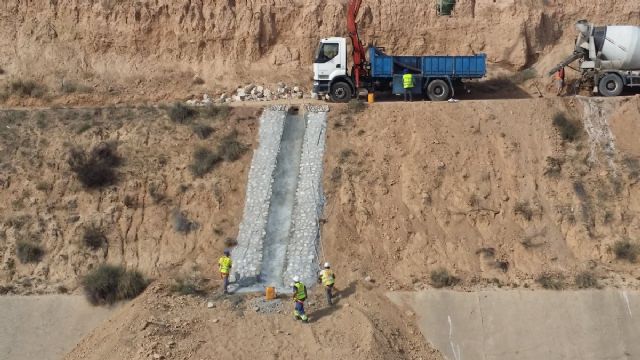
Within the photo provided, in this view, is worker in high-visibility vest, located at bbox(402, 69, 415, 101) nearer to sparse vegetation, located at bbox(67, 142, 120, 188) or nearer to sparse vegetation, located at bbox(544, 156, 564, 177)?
sparse vegetation, located at bbox(544, 156, 564, 177)

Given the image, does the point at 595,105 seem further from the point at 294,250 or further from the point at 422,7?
the point at 294,250

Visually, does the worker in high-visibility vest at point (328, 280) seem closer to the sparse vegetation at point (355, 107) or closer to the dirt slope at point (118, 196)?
the dirt slope at point (118, 196)

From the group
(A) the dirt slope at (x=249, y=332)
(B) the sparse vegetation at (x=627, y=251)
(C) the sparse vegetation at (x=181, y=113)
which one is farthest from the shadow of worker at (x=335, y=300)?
(C) the sparse vegetation at (x=181, y=113)

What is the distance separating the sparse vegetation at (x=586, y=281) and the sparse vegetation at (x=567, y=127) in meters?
5.30

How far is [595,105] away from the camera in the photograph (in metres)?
23.0

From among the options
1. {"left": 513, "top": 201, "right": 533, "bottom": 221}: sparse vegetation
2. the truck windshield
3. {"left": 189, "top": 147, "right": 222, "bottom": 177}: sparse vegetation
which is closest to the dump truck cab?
the truck windshield

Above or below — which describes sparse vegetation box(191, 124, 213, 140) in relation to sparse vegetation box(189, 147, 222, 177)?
above

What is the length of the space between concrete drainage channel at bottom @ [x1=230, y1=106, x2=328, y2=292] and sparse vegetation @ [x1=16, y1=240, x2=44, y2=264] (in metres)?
5.69

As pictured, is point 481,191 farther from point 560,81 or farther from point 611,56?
point 611,56

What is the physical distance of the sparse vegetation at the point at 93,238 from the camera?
19.6m

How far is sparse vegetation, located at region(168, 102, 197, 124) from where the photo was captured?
2307 centimetres

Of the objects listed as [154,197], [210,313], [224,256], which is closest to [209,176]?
[154,197]

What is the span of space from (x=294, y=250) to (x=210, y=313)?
326cm

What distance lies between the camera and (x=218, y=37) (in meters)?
28.4
